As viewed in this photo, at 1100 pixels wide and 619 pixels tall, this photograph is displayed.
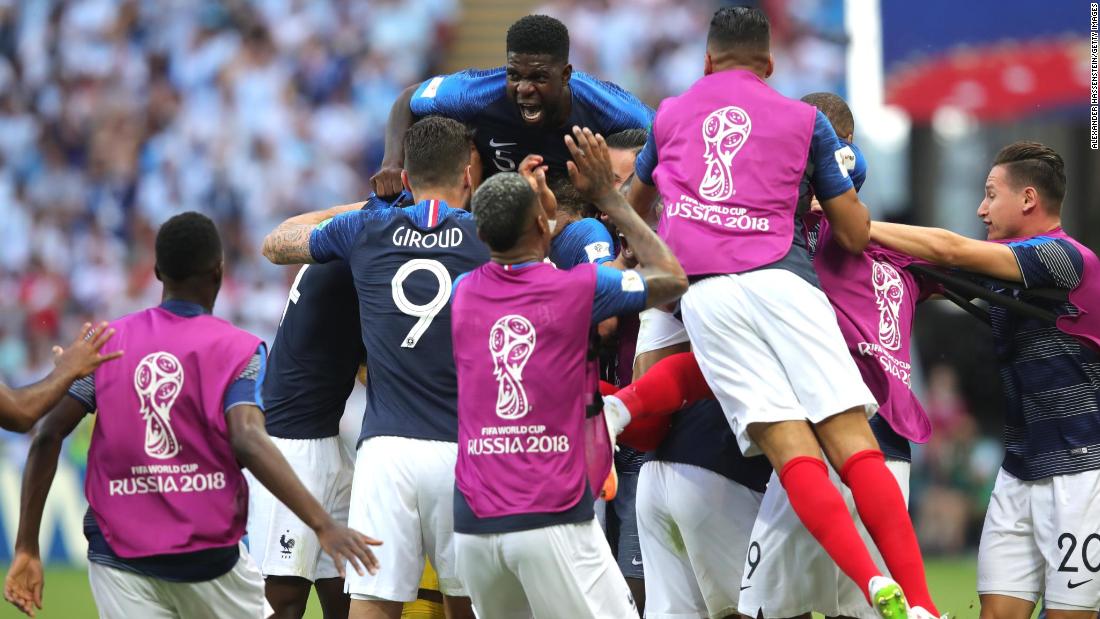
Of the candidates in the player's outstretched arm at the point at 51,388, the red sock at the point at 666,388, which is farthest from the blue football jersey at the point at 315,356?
the player's outstretched arm at the point at 51,388

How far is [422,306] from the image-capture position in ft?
17.6

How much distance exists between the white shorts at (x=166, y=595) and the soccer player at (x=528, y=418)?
78 cm

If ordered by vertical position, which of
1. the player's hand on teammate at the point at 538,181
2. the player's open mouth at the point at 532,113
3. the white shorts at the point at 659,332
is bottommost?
the white shorts at the point at 659,332

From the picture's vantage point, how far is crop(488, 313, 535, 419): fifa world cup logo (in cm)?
477

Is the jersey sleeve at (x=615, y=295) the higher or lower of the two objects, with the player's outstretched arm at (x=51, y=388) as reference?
higher

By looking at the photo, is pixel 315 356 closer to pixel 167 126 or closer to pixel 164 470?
pixel 164 470

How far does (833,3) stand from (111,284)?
8220 millimetres

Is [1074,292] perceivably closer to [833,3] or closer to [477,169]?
[477,169]

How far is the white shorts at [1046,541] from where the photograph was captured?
18.9 feet

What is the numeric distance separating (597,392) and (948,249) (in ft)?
5.33

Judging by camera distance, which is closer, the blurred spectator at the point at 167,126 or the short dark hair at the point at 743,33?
the short dark hair at the point at 743,33

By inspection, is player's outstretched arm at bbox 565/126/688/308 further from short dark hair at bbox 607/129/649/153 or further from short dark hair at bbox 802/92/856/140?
short dark hair at bbox 607/129/649/153

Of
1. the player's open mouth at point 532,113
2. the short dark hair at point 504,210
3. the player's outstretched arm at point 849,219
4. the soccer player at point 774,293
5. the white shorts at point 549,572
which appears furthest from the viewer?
the player's open mouth at point 532,113

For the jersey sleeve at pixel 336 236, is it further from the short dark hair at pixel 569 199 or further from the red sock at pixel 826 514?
the red sock at pixel 826 514
